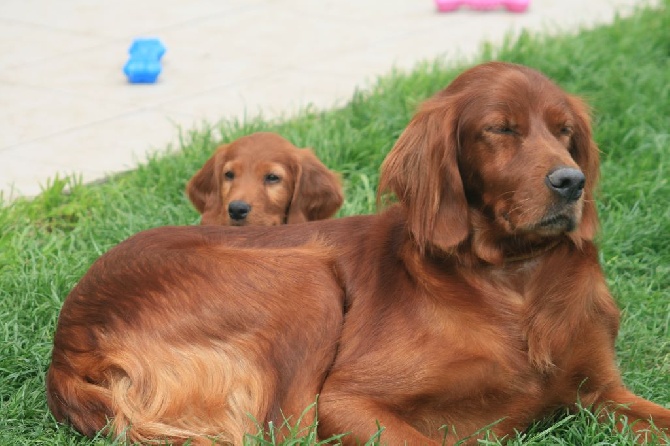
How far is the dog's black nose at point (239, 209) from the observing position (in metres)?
4.56

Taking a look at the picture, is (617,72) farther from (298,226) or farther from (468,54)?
(298,226)

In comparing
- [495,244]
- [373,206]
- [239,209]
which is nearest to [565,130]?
[495,244]

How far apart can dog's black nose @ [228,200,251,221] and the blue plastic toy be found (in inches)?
103

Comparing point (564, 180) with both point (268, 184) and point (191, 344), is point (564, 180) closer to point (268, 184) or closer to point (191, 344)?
point (191, 344)

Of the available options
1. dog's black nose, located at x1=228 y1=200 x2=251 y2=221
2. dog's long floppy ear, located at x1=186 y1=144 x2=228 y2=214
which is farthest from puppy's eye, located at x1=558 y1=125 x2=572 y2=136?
dog's long floppy ear, located at x1=186 y1=144 x2=228 y2=214

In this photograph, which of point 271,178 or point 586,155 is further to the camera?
point 271,178

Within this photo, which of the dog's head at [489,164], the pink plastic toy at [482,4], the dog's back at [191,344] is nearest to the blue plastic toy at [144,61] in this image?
the pink plastic toy at [482,4]

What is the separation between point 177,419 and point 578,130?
4.74 feet

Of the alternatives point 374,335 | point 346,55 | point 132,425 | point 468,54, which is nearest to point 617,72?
point 468,54

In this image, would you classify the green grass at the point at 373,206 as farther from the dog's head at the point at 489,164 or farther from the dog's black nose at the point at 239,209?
the dog's head at the point at 489,164

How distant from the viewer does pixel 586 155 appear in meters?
3.30

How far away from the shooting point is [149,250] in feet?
11.0

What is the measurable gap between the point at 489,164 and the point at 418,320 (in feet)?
1.58

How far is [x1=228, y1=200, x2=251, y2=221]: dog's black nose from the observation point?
456cm
